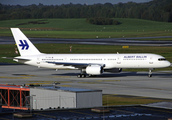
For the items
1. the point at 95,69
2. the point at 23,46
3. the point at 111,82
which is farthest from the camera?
the point at 23,46

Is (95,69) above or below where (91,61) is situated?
below

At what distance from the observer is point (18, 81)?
59.7 m

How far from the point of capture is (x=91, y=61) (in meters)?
64.4

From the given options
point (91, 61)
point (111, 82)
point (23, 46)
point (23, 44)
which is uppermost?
point (23, 44)

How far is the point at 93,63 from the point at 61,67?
20.2ft

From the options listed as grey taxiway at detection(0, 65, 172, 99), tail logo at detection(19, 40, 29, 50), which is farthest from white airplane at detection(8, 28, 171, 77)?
grey taxiway at detection(0, 65, 172, 99)

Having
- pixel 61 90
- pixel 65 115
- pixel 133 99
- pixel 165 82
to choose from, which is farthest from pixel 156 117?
pixel 165 82

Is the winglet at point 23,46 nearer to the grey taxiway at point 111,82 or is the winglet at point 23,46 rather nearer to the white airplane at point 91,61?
the white airplane at point 91,61

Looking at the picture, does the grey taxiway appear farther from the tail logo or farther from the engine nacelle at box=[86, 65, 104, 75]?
the tail logo

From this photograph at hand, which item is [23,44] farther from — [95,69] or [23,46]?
[95,69]

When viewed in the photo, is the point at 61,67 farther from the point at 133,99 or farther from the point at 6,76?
the point at 133,99

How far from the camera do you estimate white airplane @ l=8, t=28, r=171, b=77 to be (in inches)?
2459

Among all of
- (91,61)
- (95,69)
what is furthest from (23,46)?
(95,69)

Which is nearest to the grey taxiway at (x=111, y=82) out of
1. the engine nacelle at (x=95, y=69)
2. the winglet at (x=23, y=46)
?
the engine nacelle at (x=95, y=69)
